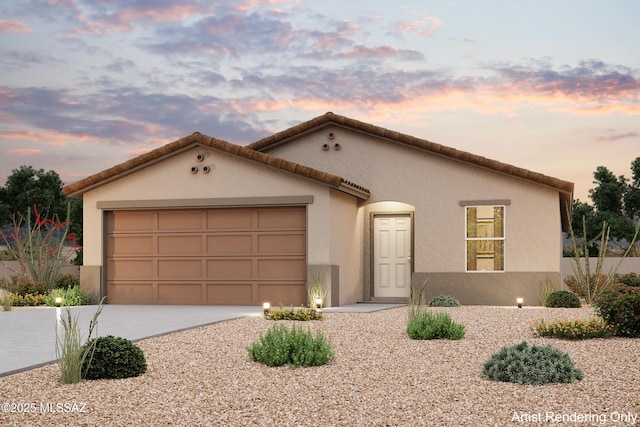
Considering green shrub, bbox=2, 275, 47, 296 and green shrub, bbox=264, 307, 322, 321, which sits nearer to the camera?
green shrub, bbox=264, 307, 322, 321

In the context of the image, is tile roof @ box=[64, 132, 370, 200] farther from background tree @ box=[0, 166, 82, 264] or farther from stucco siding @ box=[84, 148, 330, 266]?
background tree @ box=[0, 166, 82, 264]

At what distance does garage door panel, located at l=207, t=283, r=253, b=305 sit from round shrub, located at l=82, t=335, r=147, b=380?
31.5 ft

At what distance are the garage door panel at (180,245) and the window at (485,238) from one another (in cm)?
674

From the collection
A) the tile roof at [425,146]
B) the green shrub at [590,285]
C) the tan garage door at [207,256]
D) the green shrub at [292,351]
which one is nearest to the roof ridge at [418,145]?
the tile roof at [425,146]

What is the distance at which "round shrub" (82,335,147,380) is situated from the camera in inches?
340

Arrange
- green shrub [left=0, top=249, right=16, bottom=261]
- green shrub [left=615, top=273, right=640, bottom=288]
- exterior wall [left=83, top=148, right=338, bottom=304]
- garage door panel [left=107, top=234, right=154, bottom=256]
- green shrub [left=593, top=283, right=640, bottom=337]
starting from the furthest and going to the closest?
green shrub [left=0, top=249, right=16, bottom=261]
green shrub [left=615, top=273, right=640, bottom=288]
garage door panel [left=107, top=234, right=154, bottom=256]
exterior wall [left=83, top=148, right=338, bottom=304]
green shrub [left=593, top=283, right=640, bottom=337]

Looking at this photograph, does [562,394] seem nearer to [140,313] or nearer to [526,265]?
[140,313]

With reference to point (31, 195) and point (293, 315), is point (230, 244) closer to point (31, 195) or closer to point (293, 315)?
point (293, 315)

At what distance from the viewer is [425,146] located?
65.3 ft

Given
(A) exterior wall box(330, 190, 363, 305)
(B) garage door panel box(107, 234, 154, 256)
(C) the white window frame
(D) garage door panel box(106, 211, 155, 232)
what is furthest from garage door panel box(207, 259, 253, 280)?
(C) the white window frame

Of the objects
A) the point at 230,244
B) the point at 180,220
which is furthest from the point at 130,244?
the point at 230,244

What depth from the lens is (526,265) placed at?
19.5 meters

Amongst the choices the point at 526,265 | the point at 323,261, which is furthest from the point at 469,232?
the point at 323,261

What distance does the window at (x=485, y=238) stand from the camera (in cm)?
1969
